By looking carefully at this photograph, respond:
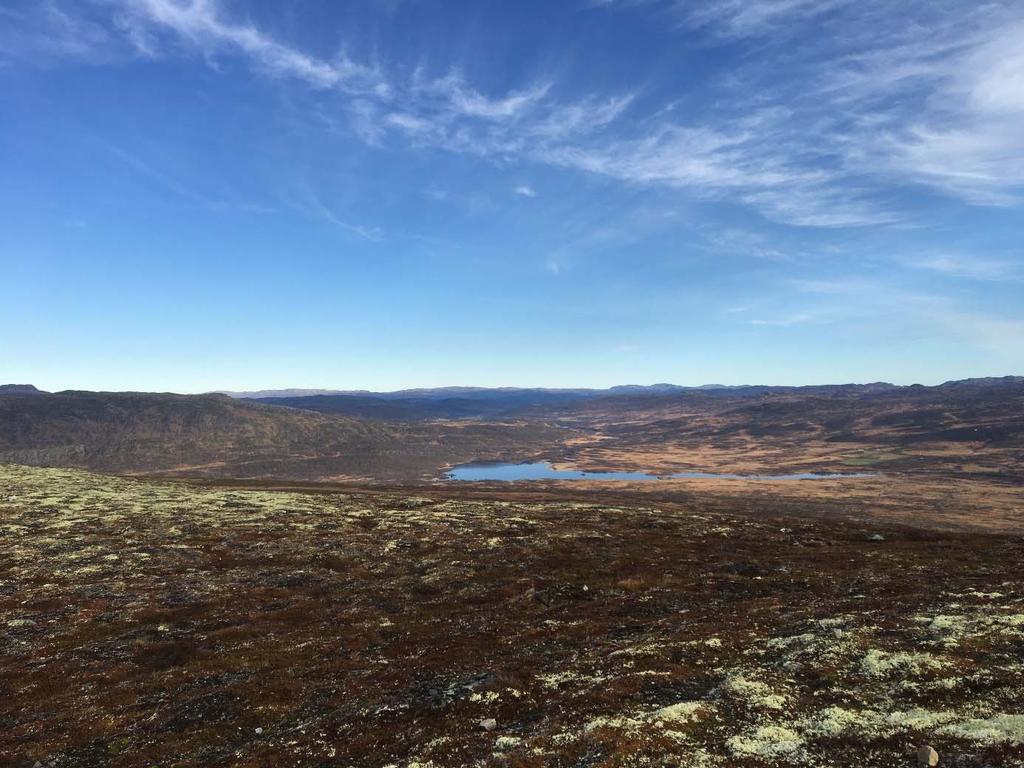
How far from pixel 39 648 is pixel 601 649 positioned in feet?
98.1

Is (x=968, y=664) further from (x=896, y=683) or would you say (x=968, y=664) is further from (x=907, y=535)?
(x=907, y=535)

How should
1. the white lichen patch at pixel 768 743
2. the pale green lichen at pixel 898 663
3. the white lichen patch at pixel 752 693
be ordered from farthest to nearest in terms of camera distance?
the pale green lichen at pixel 898 663 < the white lichen patch at pixel 752 693 < the white lichen patch at pixel 768 743

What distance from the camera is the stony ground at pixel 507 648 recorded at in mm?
14625

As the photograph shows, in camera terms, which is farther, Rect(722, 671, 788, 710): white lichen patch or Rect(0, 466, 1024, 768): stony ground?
Rect(722, 671, 788, 710): white lichen patch

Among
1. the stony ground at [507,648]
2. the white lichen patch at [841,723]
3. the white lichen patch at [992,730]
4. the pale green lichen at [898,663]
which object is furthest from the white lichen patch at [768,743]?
the pale green lichen at [898,663]

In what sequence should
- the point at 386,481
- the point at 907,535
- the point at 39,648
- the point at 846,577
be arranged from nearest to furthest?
the point at 39,648
the point at 846,577
the point at 907,535
the point at 386,481

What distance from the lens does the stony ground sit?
14625mm

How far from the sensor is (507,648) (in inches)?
1006

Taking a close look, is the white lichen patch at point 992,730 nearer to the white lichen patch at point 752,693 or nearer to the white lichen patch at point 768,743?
the white lichen patch at point 768,743

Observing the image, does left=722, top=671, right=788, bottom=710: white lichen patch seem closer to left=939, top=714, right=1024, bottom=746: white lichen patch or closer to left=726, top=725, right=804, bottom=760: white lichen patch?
left=726, top=725, right=804, bottom=760: white lichen patch

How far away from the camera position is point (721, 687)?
17359mm

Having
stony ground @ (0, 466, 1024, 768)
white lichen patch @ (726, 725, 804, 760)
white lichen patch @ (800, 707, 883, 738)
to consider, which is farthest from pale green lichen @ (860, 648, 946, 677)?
white lichen patch @ (726, 725, 804, 760)

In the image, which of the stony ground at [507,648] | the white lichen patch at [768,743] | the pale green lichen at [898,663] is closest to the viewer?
the white lichen patch at [768,743]

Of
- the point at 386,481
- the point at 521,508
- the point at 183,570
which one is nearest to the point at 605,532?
the point at 521,508
